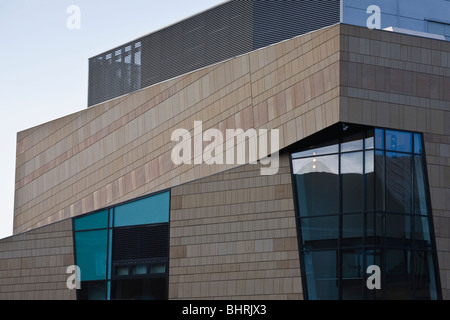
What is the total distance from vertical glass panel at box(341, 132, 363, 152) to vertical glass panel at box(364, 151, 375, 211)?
46 centimetres

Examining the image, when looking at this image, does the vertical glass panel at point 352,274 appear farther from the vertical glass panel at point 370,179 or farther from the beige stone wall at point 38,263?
the beige stone wall at point 38,263

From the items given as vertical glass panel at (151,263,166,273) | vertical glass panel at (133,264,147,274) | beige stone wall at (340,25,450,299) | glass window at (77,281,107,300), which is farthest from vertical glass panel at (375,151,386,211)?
glass window at (77,281,107,300)

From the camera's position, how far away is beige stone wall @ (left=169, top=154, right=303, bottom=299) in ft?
109

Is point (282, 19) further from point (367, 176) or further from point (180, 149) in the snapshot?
point (367, 176)

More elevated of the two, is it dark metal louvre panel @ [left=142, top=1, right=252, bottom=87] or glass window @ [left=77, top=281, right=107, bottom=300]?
dark metal louvre panel @ [left=142, top=1, right=252, bottom=87]

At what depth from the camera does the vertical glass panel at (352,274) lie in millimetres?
31500

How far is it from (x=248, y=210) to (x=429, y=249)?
6.71m

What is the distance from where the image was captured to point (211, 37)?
42188 millimetres

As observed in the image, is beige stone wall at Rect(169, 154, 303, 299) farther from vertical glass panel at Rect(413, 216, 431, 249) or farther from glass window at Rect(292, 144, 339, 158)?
vertical glass panel at Rect(413, 216, 431, 249)

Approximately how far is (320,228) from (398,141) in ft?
13.5
